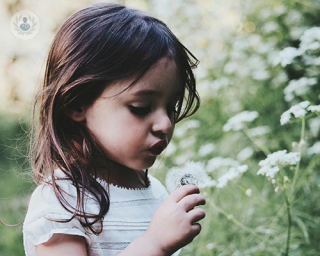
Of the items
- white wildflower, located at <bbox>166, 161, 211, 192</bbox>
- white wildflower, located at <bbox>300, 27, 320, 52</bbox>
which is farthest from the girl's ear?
white wildflower, located at <bbox>300, 27, 320, 52</bbox>

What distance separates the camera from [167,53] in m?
1.08

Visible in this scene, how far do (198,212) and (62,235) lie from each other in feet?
0.88

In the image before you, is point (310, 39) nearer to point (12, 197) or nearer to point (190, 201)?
point (190, 201)

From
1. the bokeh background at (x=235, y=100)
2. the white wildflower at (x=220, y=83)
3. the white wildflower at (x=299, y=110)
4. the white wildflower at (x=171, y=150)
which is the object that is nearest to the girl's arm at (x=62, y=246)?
the white wildflower at (x=299, y=110)

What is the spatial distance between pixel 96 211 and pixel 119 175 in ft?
0.44

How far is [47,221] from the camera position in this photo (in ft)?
3.27

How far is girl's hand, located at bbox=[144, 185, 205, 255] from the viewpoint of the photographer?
0.96 metres

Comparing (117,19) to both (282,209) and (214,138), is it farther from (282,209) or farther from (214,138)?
(214,138)

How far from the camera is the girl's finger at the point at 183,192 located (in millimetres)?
985

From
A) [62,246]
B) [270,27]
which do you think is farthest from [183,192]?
[270,27]

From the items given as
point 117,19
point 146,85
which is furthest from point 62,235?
point 117,19

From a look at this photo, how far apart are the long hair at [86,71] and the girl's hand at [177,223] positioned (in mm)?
138

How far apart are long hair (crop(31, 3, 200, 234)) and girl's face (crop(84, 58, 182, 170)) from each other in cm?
2

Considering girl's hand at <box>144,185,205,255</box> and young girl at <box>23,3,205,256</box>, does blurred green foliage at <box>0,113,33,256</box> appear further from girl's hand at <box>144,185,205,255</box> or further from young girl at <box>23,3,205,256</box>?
girl's hand at <box>144,185,205,255</box>
